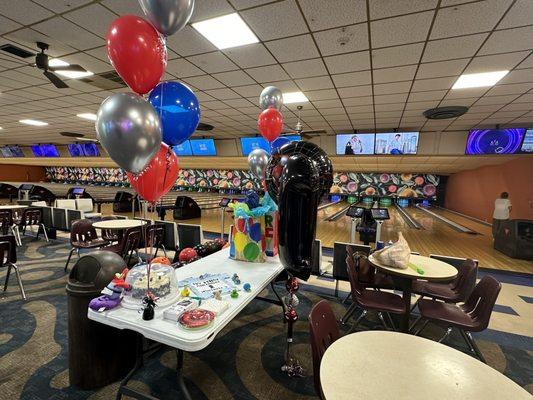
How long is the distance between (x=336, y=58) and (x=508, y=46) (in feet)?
5.67

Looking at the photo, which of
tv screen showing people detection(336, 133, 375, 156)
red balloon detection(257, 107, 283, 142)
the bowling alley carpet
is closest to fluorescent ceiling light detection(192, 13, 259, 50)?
red balloon detection(257, 107, 283, 142)

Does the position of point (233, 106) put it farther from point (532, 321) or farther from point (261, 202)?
point (532, 321)

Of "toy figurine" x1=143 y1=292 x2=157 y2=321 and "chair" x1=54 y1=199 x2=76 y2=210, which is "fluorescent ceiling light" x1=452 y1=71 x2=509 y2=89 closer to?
"toy figurine" x1=143 y1=292 x2=157 y2=321

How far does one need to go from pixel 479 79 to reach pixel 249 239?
381 cm

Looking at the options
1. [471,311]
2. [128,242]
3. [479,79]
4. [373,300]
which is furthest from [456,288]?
[128,242]

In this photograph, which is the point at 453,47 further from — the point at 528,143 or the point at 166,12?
the point at 528,143

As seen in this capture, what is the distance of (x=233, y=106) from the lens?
5.34 metres

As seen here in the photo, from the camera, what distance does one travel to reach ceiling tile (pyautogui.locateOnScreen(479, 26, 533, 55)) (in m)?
2.49

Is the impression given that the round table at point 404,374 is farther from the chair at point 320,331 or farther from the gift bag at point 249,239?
the gift bag at point 249,239

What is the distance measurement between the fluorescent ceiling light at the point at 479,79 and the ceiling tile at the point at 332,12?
7.09ft

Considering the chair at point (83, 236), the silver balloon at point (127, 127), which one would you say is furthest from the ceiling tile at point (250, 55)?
the chair at point (83, 236)

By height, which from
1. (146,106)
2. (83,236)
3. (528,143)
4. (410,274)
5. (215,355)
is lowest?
(215,355)

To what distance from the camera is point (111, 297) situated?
1.60m

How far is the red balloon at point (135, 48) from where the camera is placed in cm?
146
